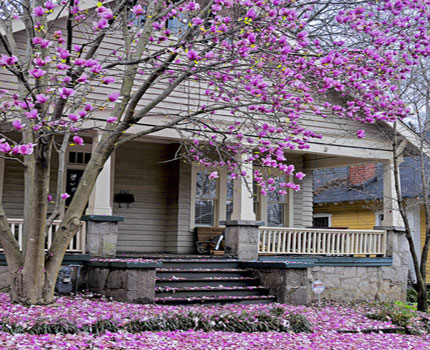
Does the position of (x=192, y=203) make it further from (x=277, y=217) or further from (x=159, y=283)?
(x=159, y=283)

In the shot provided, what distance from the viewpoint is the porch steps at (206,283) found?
31.5ft

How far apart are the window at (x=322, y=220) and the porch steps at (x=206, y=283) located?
10.8 meters

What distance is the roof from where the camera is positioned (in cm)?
1797

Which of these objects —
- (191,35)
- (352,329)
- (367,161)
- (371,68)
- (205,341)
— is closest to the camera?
(205,341)

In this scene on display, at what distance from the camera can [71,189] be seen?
13.3 metres

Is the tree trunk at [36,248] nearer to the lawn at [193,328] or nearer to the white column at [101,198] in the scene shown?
the lawn at [193,328]

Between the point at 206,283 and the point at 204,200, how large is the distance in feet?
13.9

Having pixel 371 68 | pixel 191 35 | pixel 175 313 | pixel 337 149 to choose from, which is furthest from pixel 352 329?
pixel 337 149

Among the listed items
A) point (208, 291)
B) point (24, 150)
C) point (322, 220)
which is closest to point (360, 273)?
point (208, 291)

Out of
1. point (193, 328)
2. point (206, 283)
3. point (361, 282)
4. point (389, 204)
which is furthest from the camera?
point (389, 204)

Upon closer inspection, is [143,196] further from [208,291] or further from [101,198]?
[208,291]

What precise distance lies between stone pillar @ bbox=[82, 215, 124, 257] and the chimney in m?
11.5

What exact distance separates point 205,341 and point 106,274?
3029 millimetres

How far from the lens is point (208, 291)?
9.98 meters
